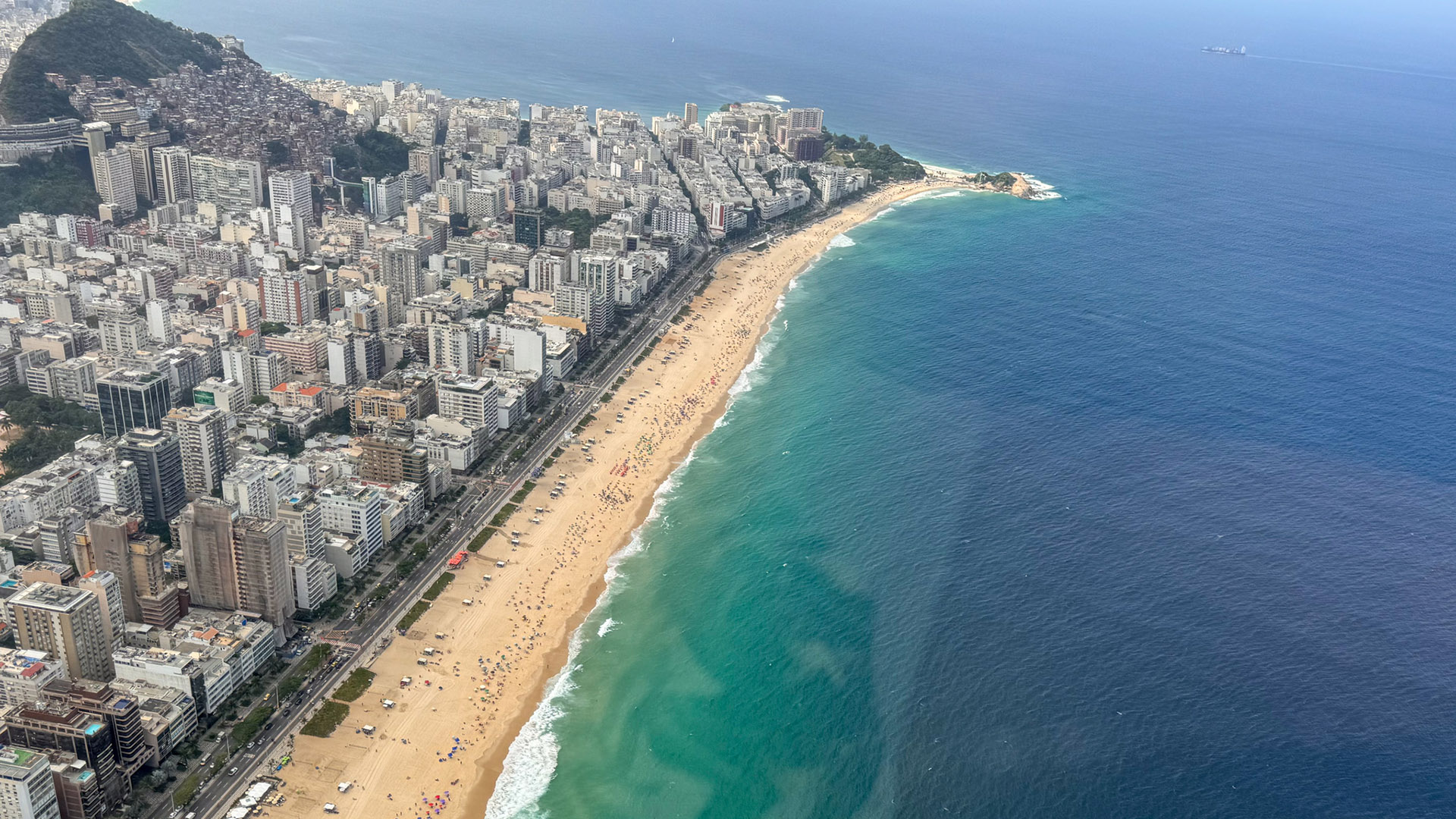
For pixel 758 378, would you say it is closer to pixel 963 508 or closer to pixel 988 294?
pixel 963 508

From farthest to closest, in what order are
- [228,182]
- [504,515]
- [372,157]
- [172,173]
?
[372,157] → [228,182] → [172,173] → [504,515]

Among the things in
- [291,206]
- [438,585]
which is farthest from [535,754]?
[291,206]

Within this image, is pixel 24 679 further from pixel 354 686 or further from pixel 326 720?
pixel 354 686

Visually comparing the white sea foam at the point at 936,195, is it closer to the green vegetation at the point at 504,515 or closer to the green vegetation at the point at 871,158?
the green vegetation at the point at 871,158

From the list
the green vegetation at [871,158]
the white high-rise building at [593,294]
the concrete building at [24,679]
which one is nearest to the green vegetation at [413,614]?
the concrete building at [24,679]

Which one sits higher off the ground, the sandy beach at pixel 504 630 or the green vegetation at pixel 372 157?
the green vegetation at pixel 372 157

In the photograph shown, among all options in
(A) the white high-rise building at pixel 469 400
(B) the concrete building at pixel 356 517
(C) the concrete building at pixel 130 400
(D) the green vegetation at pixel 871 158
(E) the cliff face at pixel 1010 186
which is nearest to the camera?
(B) the concrete building at pixel 356 517

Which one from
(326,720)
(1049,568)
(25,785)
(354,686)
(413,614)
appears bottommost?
(326,720)
